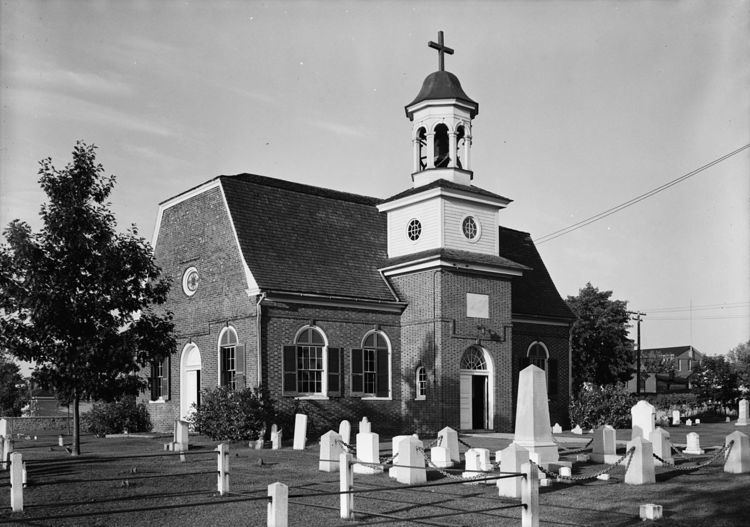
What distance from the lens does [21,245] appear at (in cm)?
1919

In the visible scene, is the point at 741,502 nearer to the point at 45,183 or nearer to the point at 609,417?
the point at 45,183

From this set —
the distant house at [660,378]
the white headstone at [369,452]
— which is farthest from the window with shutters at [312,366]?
the distant house at [660,378]

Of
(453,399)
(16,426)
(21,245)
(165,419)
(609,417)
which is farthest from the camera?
(16,426)

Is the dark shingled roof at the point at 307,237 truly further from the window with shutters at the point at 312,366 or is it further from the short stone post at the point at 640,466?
the short stone post at the point at 640,466

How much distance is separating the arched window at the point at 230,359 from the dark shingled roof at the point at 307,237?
2398 mm

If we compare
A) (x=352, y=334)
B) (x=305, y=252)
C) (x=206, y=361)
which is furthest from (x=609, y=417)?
(x=206, y=361)

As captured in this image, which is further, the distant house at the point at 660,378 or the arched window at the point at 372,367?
the distant house at the point at 660,378

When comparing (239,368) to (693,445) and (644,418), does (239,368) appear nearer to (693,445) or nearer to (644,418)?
(644,418)

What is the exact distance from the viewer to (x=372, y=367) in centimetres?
2781

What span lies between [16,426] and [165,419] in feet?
43.7

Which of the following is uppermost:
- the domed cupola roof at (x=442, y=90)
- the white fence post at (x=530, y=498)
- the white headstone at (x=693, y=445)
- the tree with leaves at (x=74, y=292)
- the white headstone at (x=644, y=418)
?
the domed cupola roof at (x=442, y=90)

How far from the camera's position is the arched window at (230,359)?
25500 mm

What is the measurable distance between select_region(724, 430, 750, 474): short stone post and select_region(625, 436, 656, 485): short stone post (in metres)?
2.62

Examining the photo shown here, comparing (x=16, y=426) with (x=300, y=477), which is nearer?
(x=300, y=477)
